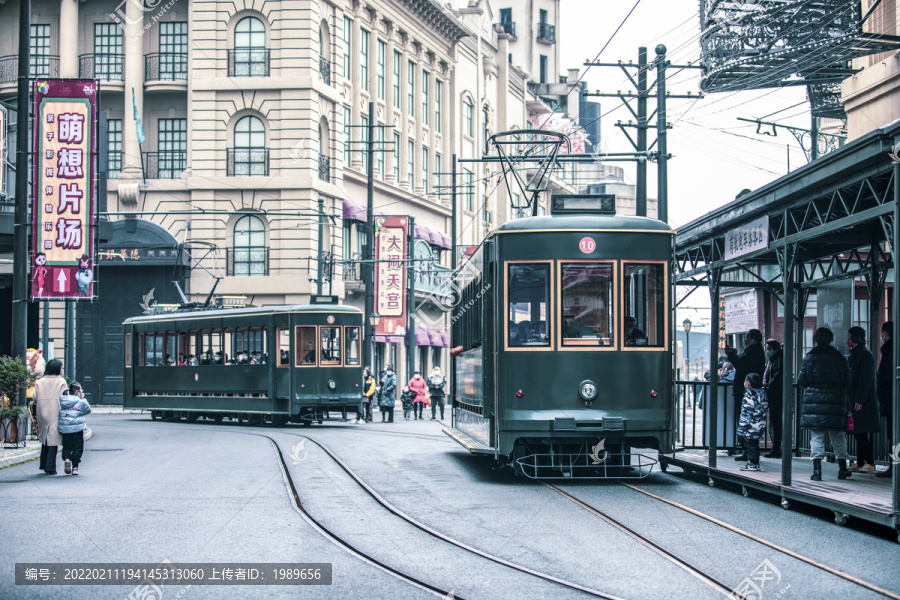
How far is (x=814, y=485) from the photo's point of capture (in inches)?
471

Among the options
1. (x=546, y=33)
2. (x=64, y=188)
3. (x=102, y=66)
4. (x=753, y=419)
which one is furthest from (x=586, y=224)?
(x=546, y=33)

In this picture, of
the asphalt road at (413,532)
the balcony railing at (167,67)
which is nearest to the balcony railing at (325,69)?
the balcony railing at (167,67)

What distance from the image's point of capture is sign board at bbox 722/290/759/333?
65.1ft

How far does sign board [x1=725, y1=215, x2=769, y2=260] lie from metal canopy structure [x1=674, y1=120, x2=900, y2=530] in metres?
0.03

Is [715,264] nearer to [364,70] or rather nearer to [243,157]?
[243,157]

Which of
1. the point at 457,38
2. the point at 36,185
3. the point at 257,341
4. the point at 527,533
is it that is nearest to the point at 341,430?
the point at 257,341

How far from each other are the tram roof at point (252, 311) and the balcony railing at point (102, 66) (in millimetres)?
14125

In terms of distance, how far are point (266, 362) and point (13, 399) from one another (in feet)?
32.4

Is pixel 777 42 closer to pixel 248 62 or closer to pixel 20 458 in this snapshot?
pixel 20 458

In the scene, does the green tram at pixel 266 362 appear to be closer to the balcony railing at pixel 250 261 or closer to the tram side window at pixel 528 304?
the balcony railing at pixel 250 261

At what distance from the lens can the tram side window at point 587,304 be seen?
45.4ft

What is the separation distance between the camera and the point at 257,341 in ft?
96.3

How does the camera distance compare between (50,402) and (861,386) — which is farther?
(50,402)

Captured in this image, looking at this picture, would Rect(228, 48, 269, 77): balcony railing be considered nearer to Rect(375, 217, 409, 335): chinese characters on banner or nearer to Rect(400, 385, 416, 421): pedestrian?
Rect(375, 217, 409, 335): chinese characters on banner
